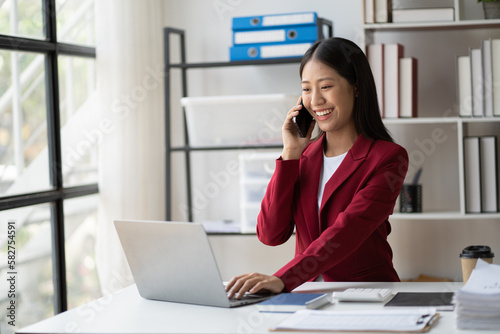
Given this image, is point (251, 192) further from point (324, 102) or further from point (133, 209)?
point (324, 102)

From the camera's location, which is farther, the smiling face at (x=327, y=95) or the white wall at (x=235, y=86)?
the white wall at (x=235, y=86)

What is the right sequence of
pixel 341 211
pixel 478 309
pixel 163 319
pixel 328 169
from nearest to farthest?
pixel 478 309, pixel 163 319, pixel 341 211, pixel 328 169

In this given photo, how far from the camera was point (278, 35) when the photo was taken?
2996 mm

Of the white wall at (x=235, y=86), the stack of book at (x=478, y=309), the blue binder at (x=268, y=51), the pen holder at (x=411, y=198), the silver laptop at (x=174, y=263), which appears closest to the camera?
the stack of book at (x=478, y=309)

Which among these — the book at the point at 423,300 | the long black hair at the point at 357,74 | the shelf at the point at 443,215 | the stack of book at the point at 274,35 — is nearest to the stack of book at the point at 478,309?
the book at the point at 423,300

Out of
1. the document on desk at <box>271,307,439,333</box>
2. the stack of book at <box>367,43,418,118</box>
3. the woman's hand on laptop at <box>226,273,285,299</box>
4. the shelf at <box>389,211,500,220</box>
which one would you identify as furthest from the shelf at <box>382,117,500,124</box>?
the document on desk at <box>271,307,439,333</box>

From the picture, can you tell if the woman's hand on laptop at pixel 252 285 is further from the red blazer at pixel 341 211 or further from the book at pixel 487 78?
the book at pixel 487 78

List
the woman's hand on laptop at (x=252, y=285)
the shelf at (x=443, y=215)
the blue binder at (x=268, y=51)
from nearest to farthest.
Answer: the woman's hand on laptop at (x=252, y=285) < the shelf at (x=443, y=215) < the blue binder at (x=268, y=51)

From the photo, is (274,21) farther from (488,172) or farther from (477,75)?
(488,172)

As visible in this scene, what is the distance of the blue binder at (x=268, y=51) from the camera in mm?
2982

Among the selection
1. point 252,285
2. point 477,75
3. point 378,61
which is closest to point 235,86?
point 378,61

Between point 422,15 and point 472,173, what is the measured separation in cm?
71

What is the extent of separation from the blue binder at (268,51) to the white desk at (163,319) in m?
1.57

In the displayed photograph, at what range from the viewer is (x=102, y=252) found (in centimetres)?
296
